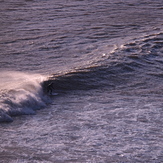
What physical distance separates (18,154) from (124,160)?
1.55 metres

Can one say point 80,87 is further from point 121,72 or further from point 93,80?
point 121,72

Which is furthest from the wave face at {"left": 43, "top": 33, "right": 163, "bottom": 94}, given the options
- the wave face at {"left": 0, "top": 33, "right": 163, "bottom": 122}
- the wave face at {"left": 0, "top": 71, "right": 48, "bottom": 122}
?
the wave face at {"left": 0, "top": 71, "right": 48, "bottom": 122}

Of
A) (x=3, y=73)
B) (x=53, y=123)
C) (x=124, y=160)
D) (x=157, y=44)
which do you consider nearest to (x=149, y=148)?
(x=124, y=160)

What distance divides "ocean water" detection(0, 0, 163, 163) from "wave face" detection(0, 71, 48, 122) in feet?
0.07

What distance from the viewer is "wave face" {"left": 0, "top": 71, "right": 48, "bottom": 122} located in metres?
7.92

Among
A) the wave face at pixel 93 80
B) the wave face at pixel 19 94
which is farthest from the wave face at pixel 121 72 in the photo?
the wave face at pixel 19 94

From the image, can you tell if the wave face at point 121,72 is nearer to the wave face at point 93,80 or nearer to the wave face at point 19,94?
the wave face at point 93,80

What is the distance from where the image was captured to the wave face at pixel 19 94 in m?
7.92

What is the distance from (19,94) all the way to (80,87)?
1658 mm

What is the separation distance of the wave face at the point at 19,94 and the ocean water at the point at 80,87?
20 millimetres

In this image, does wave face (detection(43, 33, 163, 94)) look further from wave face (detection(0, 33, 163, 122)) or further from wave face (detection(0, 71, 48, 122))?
wave face (detection(0, 71, 48, 122))

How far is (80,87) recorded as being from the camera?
32.0 ft

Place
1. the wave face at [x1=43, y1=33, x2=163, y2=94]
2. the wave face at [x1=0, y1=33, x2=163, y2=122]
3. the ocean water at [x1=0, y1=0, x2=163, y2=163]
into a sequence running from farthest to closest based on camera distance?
the wave face at [x1=43, y1=33, x2=163, y2=94] → the wave face at [x1=0, y1=33, x2=163, y2=122] → the ocean water at [x1=0, y1=0, x2=163, y2=163]

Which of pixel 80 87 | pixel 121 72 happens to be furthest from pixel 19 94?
pixel 121 72
